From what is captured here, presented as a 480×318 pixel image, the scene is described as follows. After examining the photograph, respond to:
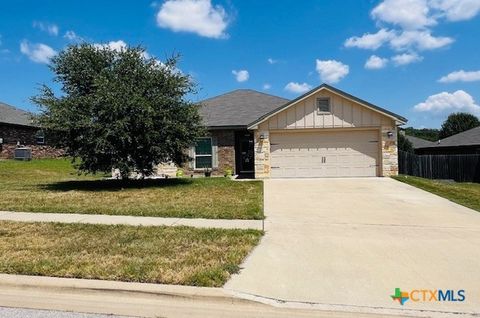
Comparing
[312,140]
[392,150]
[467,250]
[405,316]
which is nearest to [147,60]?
[312,140]

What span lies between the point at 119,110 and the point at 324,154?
9.11 meters

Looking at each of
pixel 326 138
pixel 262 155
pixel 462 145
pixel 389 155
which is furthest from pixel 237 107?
pixel 462 145

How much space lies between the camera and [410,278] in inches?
195

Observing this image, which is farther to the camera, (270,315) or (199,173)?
(199,173)

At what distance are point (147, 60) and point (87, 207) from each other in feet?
21.8

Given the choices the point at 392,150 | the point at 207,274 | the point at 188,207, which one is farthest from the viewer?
the point at 392,150

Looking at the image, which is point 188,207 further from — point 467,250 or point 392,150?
point 392,150

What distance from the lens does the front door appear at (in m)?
20.4

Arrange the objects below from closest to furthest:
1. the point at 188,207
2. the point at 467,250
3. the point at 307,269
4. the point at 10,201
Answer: the point at 307,269 → the point at 467,250 → the point at 188,207 → the point at 10,201

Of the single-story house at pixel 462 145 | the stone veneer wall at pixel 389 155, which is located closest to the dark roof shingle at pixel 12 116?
the stone veneer wall at pixel 389 155

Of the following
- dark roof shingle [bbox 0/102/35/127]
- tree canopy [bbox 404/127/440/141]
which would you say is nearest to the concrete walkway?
dark roof shingle [bbox 0/102/35/127]

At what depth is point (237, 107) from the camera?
2247cm

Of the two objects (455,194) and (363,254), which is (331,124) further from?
(363,254)

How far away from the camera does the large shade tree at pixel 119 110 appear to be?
511 inches
